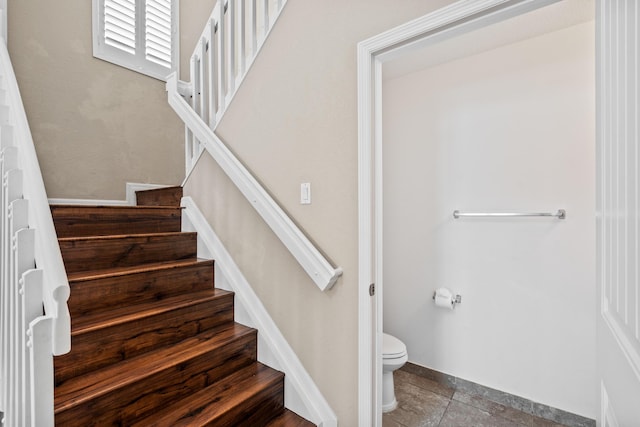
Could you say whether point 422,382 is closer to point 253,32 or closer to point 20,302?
point 20,302

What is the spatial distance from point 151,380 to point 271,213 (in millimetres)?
867

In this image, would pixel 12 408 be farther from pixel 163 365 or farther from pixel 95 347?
pixel 163 365

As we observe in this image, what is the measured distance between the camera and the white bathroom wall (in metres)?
1.84

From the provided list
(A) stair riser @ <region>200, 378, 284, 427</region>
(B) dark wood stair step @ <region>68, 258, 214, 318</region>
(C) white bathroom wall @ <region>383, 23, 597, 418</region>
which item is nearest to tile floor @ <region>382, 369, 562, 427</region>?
(C) white bathroom wall @ <region>383, 23, 597, 418</region>

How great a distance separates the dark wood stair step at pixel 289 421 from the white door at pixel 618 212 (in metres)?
1.22

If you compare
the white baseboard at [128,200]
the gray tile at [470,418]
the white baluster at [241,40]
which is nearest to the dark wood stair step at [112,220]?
the white baseboard at [128,200]

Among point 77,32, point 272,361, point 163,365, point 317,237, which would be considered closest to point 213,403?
point 163,365

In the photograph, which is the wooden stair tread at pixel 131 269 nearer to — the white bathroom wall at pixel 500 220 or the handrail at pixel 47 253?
the handrail at pixel 47 253

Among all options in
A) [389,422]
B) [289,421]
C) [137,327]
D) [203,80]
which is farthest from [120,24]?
[389,422]

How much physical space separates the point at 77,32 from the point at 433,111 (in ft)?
9.42

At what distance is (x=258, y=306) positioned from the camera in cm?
180

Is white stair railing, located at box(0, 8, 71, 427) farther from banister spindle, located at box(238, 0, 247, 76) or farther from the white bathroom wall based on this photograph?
the white bathroom wall

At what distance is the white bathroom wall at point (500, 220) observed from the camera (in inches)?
72.6

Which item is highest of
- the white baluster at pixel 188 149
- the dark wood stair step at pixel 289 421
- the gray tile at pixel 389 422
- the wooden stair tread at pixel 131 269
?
the white baluster at pixel 188 149
